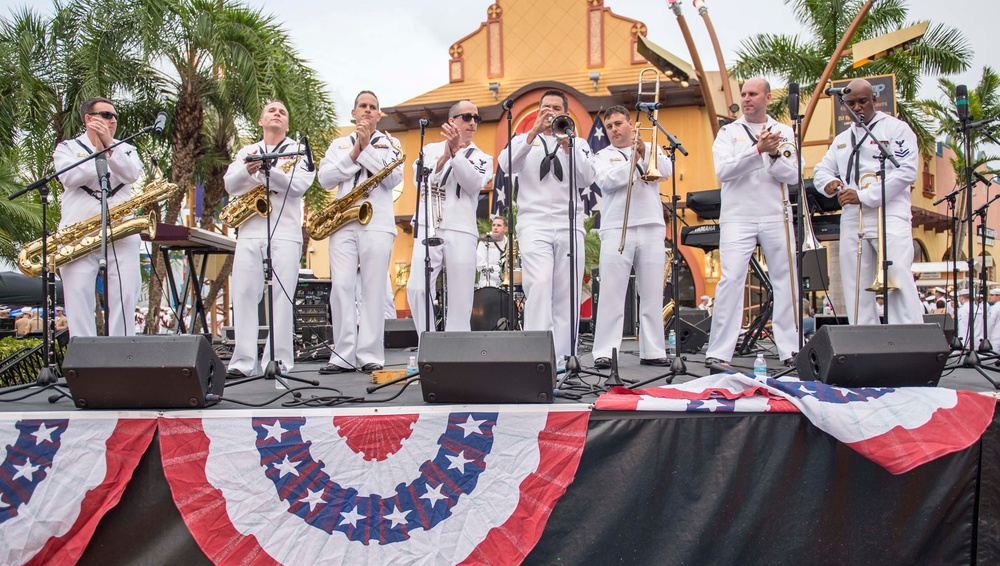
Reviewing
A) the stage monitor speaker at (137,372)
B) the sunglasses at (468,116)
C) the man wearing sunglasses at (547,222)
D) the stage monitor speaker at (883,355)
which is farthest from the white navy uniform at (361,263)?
the stage monitor speaker at (883,355)

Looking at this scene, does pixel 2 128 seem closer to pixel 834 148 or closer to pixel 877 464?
pixel 834 148

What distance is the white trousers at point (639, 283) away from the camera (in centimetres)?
578

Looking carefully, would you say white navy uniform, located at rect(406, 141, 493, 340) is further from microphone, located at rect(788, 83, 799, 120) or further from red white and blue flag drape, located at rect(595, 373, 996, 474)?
red white and blue flag drape, located at rect(595, 373, 996, 474)

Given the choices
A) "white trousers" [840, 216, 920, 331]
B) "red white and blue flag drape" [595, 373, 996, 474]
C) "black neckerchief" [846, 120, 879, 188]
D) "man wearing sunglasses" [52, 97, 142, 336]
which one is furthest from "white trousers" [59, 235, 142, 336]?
"black neckerchief" [846, 120, 879, 188]

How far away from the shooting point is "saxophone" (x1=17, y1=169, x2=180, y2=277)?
5.41m

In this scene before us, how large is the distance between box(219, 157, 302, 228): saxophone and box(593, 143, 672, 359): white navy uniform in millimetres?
2360

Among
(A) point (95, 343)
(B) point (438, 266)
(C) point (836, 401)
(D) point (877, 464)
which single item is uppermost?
(B) point (438, 266)

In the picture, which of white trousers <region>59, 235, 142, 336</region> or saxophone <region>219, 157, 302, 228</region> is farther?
saxophone <region>219, 157, 302, 228</region>

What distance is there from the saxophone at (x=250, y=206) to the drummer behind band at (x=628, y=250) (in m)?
2.37

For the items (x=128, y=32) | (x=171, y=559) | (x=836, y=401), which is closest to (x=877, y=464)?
(x=836, y=401)

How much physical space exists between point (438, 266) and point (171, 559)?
387cm

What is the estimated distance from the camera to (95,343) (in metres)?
3.86

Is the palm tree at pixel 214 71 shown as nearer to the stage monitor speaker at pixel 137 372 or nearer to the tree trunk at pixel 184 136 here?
the tree trunk at pixel 184 136

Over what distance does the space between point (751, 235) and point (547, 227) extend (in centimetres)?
151
